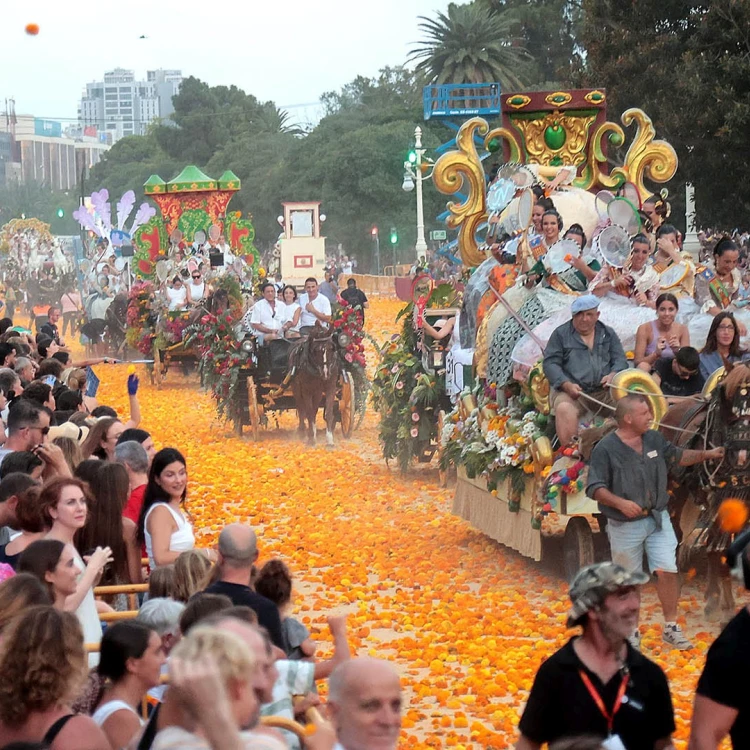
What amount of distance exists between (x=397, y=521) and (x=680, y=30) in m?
17.3

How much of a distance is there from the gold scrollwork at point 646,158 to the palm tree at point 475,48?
185 ft

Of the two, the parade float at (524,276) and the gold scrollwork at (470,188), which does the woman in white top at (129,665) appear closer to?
the parade float at (524,276)

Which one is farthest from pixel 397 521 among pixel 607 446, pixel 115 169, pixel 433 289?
pixel 115 169

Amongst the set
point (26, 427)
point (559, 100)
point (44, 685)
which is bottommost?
point (44, 685)

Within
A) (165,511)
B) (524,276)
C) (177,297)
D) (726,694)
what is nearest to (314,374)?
(524,276)

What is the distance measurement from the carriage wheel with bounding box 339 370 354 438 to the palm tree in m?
50.7

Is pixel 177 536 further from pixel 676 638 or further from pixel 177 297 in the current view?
pixel 177 297

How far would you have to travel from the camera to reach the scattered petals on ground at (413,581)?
8.27m

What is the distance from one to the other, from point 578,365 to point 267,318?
10.3 m

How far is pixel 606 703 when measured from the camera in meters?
4.66

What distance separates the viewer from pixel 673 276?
11773mm

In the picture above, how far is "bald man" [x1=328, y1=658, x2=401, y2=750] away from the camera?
3.96 meters

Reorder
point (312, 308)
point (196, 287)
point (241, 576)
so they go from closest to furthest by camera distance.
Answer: point (241, 576)
point (312, 308)
point (196, 287)

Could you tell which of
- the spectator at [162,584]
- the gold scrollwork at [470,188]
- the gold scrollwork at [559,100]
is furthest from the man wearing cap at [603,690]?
the gold scrollwork at [559,100]
